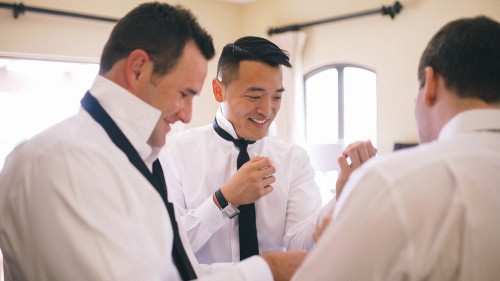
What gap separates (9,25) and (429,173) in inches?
167

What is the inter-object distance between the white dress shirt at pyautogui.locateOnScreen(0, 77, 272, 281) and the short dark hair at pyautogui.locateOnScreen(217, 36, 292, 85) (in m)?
0.84

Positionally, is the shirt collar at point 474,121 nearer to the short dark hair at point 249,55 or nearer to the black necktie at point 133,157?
the black necktie at point 133,157

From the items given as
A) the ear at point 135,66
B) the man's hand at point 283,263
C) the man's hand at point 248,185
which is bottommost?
the man's hand at point 283,263

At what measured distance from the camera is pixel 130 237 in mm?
900

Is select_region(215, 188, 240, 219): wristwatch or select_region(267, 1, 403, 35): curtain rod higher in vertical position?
select_region(267, 1, 403, 35): curtain rod

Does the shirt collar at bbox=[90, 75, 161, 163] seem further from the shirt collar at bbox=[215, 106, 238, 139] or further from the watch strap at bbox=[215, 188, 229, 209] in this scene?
the shirt collar at bbox=[215, 106, 238, 139]

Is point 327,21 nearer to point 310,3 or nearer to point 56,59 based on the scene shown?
point 310,3

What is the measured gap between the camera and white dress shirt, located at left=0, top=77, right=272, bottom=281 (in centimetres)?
86

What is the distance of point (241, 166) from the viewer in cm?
182

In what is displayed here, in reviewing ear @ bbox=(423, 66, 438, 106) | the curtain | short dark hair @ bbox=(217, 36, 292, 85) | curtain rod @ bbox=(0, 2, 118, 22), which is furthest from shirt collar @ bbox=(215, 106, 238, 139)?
the curtain

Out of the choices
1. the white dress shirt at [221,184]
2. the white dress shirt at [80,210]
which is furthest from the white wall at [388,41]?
the white dress shirt at [80,210]

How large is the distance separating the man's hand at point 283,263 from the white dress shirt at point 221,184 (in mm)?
449

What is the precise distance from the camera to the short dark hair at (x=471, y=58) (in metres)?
0.88

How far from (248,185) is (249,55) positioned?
0.56m
